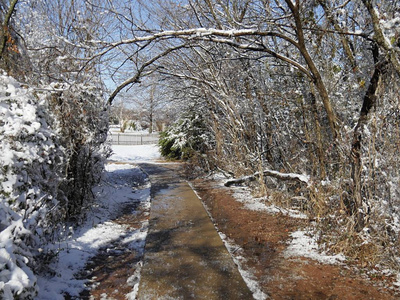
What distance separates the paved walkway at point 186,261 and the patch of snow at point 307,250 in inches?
38.4

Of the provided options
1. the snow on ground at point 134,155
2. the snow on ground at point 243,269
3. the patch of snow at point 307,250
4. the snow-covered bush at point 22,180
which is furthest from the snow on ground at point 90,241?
the snow on ground at point 134,155

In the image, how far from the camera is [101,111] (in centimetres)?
723

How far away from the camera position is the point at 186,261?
447 centimetres

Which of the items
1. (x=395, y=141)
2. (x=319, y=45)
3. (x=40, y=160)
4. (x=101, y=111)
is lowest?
(x=40, y=160)

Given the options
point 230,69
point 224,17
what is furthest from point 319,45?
point 230,69

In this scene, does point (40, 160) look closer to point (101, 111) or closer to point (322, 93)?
point (101, 111)

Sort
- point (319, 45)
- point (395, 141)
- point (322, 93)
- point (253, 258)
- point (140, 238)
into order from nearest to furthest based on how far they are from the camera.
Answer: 1. point (395, 141)
2. point (253, 258)
3. point (322, 93)
4. point (140, 238)
5. point (319, 45)

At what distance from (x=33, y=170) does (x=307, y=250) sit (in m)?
3.83

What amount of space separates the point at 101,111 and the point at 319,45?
5.02 meters

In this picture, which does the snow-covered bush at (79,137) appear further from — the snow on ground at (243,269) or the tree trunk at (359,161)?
the tree trunk at (359,161)

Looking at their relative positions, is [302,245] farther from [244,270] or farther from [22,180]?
[22,180]

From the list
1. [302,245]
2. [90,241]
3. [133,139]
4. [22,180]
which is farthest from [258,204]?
[133,139]

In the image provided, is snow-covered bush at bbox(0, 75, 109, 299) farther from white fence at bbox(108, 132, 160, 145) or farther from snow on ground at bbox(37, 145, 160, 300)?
white fence at bbox(108, 132, 160, 145)

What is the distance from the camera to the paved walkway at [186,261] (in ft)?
11.9
